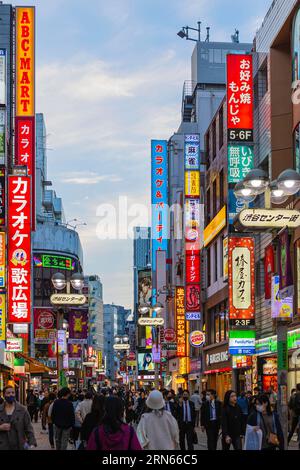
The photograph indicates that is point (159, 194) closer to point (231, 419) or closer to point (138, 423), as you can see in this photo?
point (231, 419)

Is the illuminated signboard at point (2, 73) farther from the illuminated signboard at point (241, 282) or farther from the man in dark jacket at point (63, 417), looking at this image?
the man in dark jacket at point (63, 417)

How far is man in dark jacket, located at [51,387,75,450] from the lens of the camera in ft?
73.5

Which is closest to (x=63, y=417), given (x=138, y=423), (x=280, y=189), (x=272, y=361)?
(x=138, y=423)

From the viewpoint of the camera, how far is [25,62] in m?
48.2

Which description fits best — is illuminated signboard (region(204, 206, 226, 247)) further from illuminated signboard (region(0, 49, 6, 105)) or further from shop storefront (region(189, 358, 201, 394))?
illuminated signboard (region(0, 49, 6, 105))

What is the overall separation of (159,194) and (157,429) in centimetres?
8021

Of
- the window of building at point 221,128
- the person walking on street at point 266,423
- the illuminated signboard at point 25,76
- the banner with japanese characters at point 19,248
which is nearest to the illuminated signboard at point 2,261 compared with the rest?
the banner with japanese characters at point 19,248

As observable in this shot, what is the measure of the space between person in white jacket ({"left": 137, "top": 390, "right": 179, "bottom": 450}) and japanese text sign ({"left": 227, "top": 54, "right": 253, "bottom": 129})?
98.0ft

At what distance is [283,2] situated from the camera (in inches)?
1522

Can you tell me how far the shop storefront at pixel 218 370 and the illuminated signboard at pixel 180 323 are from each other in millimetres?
6074

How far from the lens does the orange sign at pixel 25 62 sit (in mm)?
47906

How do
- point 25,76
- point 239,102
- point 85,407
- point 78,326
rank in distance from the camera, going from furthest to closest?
point 78,326
point 25,76
point 239,102
point 85,407

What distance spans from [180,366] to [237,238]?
30.7m
